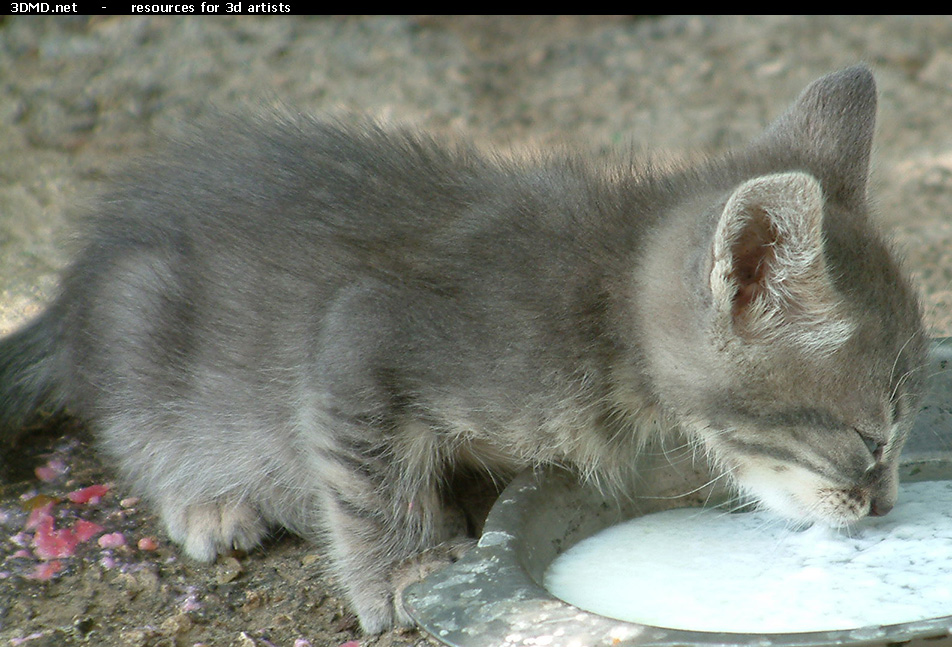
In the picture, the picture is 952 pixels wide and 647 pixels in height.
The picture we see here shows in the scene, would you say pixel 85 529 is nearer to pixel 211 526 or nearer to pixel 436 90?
pixel 211 526

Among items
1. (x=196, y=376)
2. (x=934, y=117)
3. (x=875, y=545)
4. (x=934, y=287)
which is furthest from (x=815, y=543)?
(x=934, y=117)

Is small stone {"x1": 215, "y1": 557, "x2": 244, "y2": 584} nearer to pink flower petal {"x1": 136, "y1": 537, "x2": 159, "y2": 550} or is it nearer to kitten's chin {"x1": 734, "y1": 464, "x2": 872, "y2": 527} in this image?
pink flower petal {"x1": 136, "y1": 537, "x2": 159, "y2": 550}

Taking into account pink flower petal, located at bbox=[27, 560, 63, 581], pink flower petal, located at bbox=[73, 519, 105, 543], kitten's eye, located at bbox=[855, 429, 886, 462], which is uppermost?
kitten's eye, located at bbox=[855, 429, 886, 462]

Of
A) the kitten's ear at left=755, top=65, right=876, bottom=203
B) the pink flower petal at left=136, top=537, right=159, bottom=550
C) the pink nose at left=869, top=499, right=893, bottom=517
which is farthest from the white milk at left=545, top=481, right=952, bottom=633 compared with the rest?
the pink flower petal at left=136, top=537, right=159, bottom=550

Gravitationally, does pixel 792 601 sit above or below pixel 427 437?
below

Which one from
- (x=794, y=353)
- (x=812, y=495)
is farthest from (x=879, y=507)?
(x=794, y=353)
